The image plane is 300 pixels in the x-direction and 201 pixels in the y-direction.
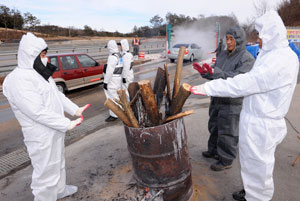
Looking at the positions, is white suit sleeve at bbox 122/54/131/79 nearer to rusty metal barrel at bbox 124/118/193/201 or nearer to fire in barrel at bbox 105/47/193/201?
fire in barrel at bbox 105/47/193/201

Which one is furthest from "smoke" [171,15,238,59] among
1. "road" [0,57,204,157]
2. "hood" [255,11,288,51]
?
"hood" [255,11,288,51]

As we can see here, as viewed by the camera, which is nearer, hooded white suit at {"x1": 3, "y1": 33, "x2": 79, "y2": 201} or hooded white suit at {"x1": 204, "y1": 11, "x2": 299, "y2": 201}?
hooded white suit at {"x1": 204, "y1": 11, "x2": 299, "y2": 201}

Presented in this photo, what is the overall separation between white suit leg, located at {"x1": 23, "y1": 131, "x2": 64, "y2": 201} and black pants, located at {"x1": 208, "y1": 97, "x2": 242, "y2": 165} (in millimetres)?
2132

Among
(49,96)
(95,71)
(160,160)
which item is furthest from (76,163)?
(95,71)

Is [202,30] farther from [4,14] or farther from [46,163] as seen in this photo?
[46,163]

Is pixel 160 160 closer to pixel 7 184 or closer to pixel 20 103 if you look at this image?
pixel 20 103

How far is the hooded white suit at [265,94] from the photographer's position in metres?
2.16

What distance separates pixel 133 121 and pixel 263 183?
149 cm

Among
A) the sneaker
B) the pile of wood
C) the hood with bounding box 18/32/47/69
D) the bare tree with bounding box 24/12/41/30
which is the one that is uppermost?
the bare tree with bounding box 24/12/41/30

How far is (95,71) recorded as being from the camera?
9625 mm

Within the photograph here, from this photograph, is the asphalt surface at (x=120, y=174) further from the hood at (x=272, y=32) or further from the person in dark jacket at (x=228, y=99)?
the hood at (x=272, y=32)

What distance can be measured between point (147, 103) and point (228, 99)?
1.26m

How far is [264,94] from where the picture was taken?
7.36ft

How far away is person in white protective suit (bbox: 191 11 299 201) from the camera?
7.09ft
